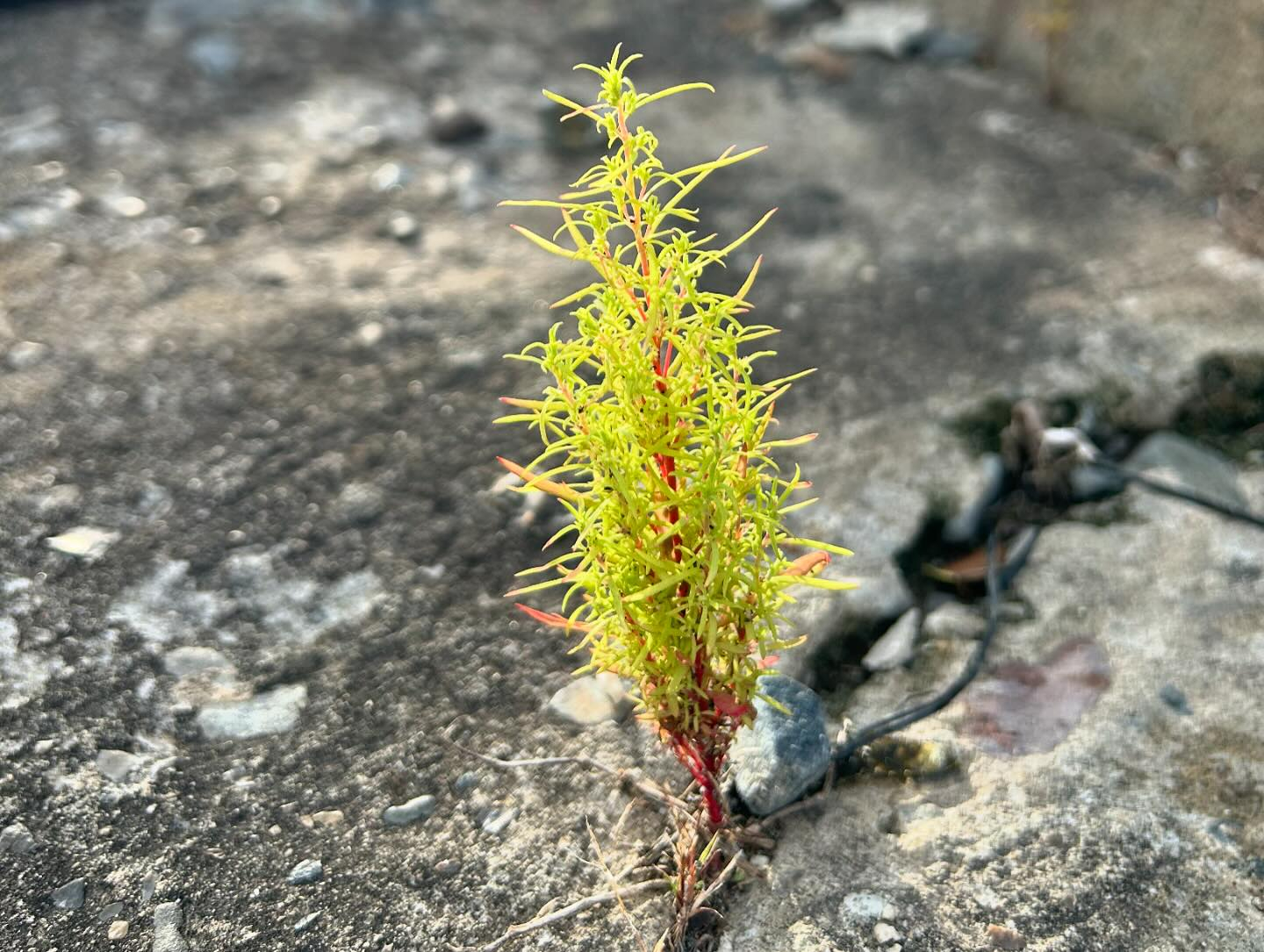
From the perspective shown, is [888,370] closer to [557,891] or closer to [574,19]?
[557,891]

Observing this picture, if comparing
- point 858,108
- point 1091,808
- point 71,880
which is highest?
point 858,108

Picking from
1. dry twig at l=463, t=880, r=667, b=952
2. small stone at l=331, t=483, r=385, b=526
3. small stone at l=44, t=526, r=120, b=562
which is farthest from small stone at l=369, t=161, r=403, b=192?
dry twig at l=463, t=880, r=667, b=952

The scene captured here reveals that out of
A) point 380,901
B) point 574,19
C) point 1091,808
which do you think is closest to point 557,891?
point 380,901

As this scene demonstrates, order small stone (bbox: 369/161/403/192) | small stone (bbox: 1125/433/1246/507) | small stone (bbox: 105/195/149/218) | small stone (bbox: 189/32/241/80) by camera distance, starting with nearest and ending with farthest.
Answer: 1. small stone (bbox: 1125/433/1246/507)
2. small stone (bbox: 105/195/149/218)
3. small stone (bbox: 369/161/403/192)
4. small stone (bbox: 189/32/241/80)

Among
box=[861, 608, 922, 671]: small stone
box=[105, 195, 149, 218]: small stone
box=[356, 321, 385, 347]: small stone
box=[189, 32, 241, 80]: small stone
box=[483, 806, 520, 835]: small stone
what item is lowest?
box=[483, 806, 520, 835]: small stone

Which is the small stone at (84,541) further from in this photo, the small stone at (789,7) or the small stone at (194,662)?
the small stone at (789,7)

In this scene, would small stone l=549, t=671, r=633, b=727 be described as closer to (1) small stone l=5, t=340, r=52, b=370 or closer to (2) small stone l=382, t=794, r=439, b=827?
(2) small stone l=382, t=794, r=439, b=827
